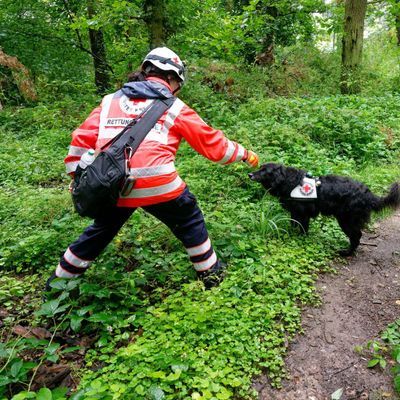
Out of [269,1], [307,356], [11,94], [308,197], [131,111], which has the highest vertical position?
[269,1]

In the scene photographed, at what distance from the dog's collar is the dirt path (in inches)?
35.1

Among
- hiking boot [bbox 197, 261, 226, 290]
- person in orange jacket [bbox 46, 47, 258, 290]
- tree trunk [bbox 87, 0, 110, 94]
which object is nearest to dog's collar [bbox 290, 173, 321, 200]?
person in orange jacket [bbox 46, 47, 258, 290]

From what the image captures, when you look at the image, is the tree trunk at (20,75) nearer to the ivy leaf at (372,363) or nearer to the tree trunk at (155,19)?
the tree trunk at (155,19)

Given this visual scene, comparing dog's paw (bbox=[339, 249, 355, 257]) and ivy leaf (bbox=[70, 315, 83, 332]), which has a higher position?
ivy leaf (bbox=[70, 315, 83, 332])

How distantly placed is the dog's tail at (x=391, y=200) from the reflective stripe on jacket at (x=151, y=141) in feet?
6.96

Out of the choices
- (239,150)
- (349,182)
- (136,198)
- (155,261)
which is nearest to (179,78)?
(239,150)

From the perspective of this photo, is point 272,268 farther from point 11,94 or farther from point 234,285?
point 11,94

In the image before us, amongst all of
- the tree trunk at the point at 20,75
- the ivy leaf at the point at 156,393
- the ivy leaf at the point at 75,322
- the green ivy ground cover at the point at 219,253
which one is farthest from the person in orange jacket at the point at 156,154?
the tree trunk at the point at 20,75

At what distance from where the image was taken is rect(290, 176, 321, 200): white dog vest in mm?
4266

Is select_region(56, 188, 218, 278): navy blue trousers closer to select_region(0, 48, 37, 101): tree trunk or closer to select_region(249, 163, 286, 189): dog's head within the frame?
select_region(249, 163, 286, 189): dog's head

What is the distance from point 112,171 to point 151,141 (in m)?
0.44

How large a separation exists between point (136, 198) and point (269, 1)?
27.8 ft

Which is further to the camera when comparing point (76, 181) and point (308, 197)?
point (308, 197)

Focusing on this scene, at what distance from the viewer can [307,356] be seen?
289 cm
